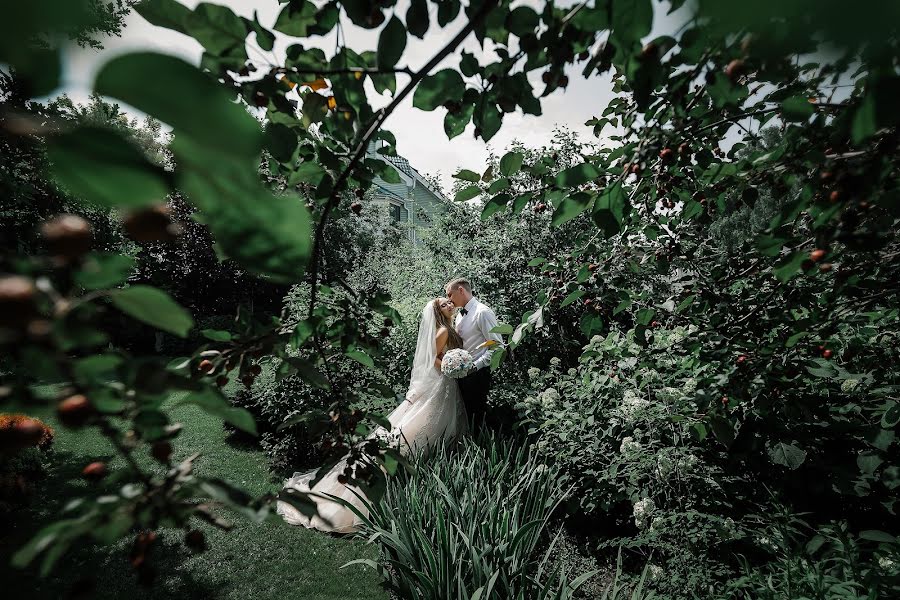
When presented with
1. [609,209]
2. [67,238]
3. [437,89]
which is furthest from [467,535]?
[67,238]

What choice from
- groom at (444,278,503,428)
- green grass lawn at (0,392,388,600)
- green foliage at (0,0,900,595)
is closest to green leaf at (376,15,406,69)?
green foliage at (0,0,900,595)

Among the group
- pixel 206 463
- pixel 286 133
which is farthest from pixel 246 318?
pixel 206 463

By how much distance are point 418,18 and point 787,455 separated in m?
2.98

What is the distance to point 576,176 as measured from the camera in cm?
90

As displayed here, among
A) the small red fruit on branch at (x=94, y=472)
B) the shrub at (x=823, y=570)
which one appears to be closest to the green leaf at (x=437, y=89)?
the small red fruit on branch at (x=94, y=472)

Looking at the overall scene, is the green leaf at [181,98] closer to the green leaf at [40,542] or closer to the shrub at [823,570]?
the green leaf at [40,542]

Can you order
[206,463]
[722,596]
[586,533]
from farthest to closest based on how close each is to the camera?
1. [206,463]
2. [586,533]
3. [722,596]

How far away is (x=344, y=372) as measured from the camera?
4.95 m

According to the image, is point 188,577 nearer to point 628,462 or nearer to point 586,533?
point 586,533

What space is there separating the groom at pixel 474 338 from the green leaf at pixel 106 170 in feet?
15.6

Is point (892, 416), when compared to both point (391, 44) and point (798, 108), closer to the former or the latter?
point (798, 108)

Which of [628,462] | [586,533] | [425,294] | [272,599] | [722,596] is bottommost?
[272,599]

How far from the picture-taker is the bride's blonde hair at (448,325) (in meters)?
5.17

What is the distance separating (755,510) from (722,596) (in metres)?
0.97
